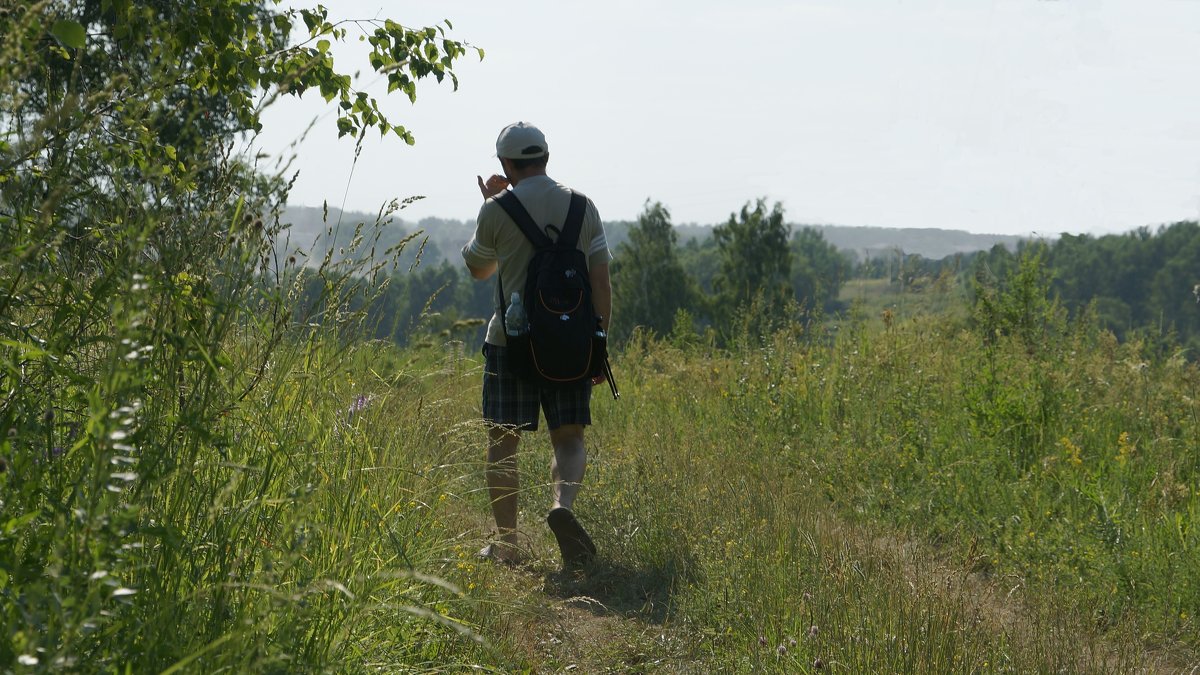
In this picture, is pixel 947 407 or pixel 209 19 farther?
pixel 947 407

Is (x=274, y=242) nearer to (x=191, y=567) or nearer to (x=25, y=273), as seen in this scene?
(x=25, y=273)

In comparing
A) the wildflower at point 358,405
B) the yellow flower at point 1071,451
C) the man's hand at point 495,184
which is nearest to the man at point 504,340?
the man's hand at point 495,184

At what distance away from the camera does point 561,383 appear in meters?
5.04

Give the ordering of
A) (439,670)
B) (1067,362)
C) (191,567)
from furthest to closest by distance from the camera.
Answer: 1. (1067,362)
2. (439,670)
3. (191,567)

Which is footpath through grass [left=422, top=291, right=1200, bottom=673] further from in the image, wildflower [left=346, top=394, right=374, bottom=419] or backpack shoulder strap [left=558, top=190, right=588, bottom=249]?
backpack shoulder strap [left=558, top=190, right=588, bottom=249]

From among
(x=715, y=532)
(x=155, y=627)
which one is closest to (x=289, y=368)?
(x=155, y=627)

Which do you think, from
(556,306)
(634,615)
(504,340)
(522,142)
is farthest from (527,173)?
(634,615)

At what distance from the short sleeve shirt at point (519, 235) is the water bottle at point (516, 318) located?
0.10 metres

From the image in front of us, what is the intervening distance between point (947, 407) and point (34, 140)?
6052mm

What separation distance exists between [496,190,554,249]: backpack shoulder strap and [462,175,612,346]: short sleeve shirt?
0.10 ft

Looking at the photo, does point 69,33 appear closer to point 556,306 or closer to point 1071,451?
point 556,306

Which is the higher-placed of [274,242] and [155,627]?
[274,242]

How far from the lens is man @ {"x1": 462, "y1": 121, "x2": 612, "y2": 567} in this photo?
16.2 ft

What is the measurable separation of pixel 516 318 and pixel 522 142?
835 millimetres
